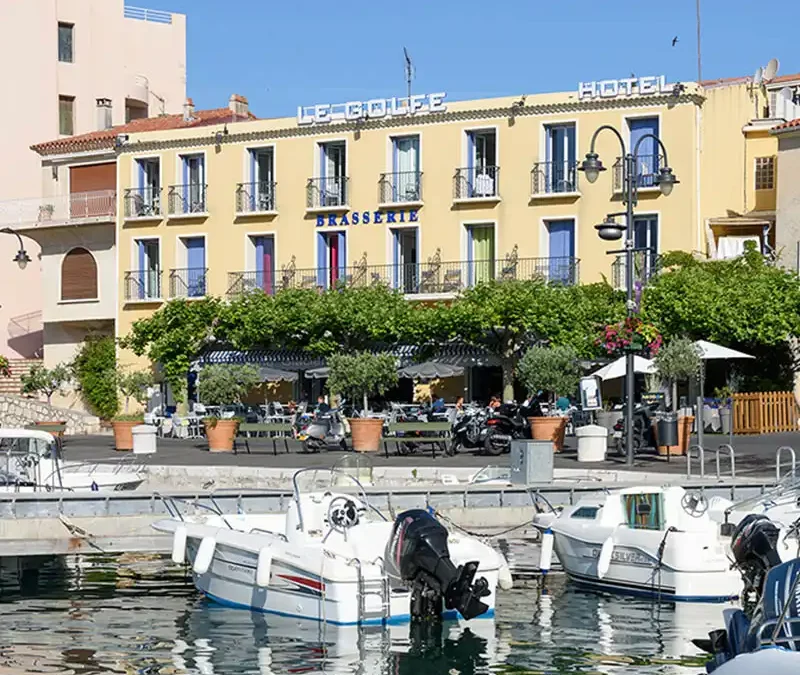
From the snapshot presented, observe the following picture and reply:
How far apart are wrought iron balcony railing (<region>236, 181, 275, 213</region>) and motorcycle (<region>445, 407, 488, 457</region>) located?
58.6ft

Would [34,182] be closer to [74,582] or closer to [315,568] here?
[74,582]

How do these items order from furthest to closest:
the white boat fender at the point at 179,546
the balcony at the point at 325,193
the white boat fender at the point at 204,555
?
the balcony at the point at 325,193 < the white boat fender at the point at 179,546 < the white boat fender at the point at 204,555

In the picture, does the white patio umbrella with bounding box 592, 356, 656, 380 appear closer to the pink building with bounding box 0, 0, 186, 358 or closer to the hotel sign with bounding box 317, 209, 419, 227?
the hotel sign with bounding box 317, 209, 419, 227

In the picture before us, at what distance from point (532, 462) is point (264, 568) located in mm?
9328

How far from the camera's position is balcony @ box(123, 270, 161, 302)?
2185 inches

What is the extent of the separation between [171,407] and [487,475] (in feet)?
88.8

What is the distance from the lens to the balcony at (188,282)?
179 feet

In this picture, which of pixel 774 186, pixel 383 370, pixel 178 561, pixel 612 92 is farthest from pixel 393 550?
pixel 774 186

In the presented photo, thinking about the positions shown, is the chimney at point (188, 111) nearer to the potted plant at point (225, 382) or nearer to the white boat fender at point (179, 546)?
the potted plant at point (225, 382)

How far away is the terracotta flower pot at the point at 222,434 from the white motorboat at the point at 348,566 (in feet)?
58.2

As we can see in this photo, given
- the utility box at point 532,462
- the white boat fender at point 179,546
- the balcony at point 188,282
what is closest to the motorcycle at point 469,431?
the utility box at point 532,462

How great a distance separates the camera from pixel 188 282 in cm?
5478

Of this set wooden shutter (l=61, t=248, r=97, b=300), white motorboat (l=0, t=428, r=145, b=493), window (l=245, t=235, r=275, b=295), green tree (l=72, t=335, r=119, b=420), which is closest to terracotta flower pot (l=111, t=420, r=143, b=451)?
white motorboat (l=0, t=428, r=145, b=493)

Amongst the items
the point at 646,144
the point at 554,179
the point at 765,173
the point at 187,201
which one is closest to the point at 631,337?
the point at 646,144
